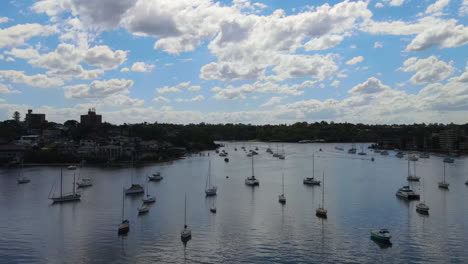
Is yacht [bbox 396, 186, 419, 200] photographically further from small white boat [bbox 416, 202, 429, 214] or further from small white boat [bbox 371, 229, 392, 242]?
small white boat [bbox 371, 229, 392, 242]

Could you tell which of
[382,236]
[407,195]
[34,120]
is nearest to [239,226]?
[382,236]

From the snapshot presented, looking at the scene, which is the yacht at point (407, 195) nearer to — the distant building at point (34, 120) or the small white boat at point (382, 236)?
the small white boat at point (382, 236)

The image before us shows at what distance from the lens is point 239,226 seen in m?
27.5

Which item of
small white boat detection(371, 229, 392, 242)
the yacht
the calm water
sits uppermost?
the yacht

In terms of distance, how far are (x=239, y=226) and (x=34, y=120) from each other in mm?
138350

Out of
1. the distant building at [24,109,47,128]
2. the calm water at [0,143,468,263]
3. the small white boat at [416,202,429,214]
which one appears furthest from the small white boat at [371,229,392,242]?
the distant building at [24,109,47,128]

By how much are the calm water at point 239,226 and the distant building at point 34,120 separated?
10135 cm

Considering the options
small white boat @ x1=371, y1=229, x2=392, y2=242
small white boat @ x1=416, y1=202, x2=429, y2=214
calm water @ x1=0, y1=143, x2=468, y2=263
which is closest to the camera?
calm water @ x1=0, y1=143, x2=468, y2=263

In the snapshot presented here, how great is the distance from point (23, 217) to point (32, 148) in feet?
193

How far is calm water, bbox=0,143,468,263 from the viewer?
21516mm

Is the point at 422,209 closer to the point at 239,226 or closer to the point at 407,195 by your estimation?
the point at 407,195

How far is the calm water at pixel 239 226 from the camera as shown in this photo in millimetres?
21516

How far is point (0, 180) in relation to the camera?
5356cm

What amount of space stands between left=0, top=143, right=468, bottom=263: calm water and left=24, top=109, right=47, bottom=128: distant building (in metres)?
101
